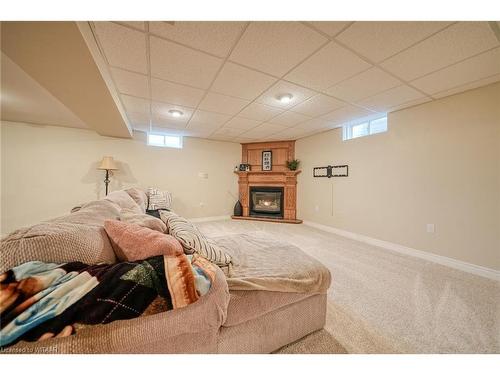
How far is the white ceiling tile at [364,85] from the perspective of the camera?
6.06ft

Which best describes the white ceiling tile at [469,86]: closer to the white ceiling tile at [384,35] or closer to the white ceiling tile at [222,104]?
the white ceiling tile at [384,35]

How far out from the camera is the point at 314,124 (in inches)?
136

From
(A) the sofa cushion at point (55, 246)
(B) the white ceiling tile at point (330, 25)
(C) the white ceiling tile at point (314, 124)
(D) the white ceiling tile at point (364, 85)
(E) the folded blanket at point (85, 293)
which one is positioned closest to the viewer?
(E) the folded blanket at point (85, 293)

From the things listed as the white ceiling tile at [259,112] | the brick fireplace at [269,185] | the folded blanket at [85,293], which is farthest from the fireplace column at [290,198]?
the folded blanket at [85,293]

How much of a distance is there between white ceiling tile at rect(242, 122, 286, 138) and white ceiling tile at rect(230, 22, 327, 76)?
1754 mm

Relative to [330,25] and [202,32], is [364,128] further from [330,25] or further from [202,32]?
[202,32]

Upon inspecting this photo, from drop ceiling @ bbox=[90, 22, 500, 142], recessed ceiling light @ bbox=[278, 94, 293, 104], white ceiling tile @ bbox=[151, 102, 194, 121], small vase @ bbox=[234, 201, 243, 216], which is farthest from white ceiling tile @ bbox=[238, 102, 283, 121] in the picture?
small vase @ bbox=[234, 201, 243, 216]

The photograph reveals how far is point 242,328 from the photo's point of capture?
93 cm

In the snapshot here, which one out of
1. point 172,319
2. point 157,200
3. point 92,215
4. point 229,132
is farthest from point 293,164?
point 172,319

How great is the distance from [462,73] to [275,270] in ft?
8.68

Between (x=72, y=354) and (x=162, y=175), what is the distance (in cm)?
401

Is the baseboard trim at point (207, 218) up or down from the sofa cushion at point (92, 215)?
down

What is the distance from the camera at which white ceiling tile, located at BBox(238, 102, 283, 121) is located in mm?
2645

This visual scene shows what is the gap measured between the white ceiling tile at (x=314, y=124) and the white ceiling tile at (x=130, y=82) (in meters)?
2.59
